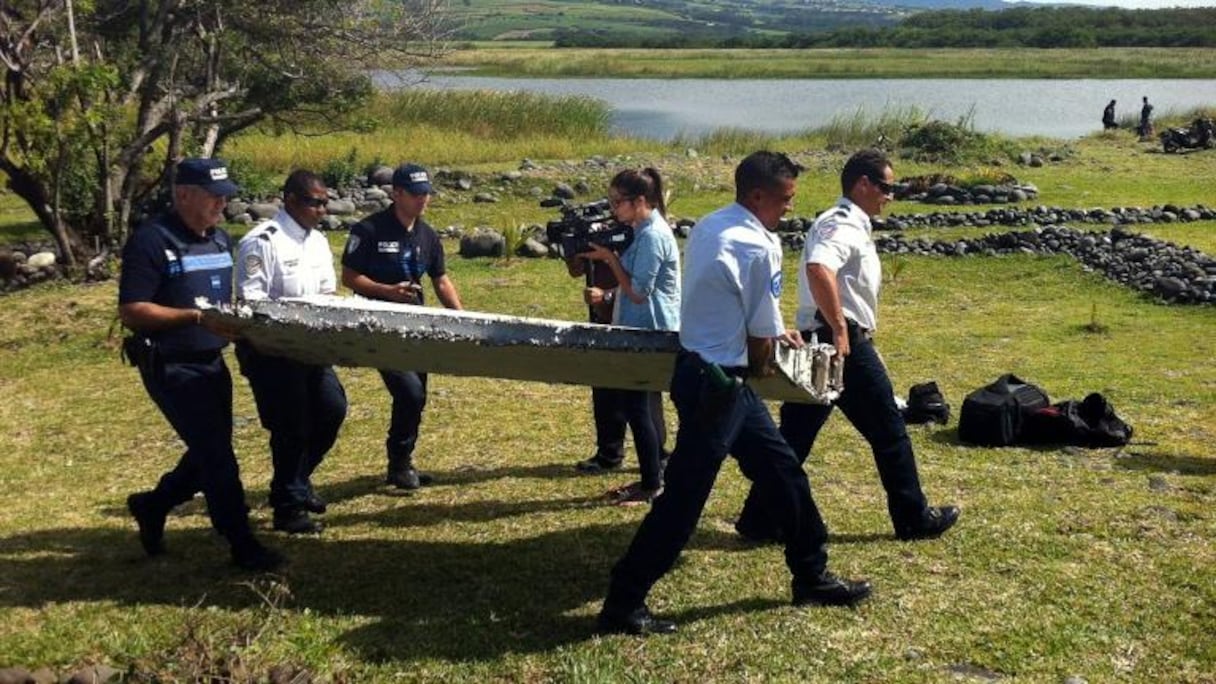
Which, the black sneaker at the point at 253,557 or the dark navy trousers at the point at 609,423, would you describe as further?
the dark navy trousers at the point at 609,423

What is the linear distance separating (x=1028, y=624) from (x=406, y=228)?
411 cm

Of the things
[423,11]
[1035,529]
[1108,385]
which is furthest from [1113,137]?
[1035,529]

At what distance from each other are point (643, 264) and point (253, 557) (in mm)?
2565

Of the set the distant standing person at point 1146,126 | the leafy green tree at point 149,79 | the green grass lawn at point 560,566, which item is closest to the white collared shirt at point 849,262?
the green grass lawn at point 560,566

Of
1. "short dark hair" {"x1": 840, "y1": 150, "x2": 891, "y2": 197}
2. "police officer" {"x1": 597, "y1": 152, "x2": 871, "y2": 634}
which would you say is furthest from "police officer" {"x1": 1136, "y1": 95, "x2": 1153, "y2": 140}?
"police officer" {"x1": 597, "y1": 152, "x2": 871, "y2": 634}

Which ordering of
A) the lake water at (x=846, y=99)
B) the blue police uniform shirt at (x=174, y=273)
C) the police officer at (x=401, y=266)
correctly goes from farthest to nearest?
the lake water at (x=846, y=99)
the police officer at (x=401, y=266)
the blue police uniform shirt at (x=174, y=273)

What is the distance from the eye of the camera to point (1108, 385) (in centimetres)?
1081

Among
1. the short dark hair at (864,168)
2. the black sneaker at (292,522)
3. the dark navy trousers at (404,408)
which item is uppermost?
the short dark hair at (864,168)

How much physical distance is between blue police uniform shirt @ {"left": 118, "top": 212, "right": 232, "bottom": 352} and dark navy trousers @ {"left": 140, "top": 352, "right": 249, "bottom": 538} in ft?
0.32

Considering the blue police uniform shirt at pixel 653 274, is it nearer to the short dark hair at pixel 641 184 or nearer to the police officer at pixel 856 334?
the short dark hair at pixel 641 184

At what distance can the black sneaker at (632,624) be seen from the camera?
5.29 metres

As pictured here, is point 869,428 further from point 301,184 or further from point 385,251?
point 301,184

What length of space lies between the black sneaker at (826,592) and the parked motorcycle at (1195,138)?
3372 centimetres

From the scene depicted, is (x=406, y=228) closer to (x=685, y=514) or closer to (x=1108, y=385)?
(x=685, y=514)
